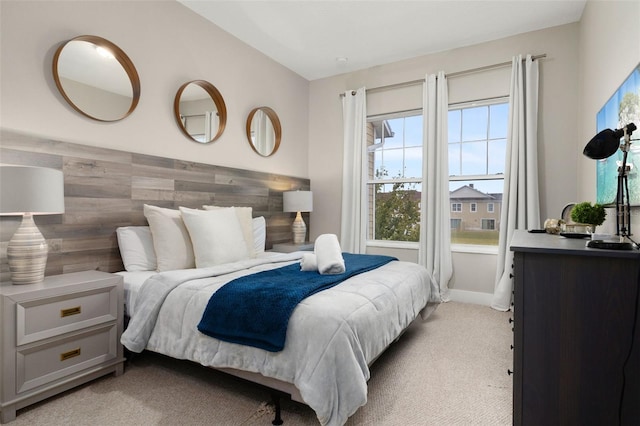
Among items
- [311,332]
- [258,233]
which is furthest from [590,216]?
[258,233]

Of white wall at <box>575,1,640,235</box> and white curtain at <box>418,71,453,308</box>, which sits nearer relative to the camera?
white wall at <box>575,1,640,235</box>

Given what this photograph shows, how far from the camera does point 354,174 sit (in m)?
4.45

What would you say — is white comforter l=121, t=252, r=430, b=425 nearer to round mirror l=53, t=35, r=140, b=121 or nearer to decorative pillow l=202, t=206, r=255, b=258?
decorative pillow l=202, t=206, r=255, b=258

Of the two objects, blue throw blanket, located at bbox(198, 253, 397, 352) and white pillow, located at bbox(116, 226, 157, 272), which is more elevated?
white pillow, located at bbox(116, 226, 157, 272)

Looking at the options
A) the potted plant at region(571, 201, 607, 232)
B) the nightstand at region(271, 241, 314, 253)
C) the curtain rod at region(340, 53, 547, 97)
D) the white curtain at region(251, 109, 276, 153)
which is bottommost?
the nightstand at region(271, 241, 314, 253)

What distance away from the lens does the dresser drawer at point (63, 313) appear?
1.75m

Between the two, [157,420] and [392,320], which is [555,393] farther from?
[157,420]

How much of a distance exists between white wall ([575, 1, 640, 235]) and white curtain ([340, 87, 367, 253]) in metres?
2.22

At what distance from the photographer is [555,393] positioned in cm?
132

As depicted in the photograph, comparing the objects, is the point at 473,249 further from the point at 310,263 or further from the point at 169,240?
the point at 169,240

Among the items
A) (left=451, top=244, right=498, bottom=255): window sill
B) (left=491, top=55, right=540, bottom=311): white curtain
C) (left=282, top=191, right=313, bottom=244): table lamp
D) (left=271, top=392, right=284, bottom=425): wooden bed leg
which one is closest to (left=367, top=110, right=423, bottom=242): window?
(left=451, top=244, right=498, bottom=255): window sill

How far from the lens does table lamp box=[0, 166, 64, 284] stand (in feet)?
5.82

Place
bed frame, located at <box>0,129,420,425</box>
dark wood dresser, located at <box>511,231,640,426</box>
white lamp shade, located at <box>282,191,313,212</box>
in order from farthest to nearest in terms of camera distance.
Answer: white lamp shade, located at <box>282,191,313,212</box> < bed frame, located at <box>0,129,420,425</box> < dark wood dresser, located at <box>511,231,640,426</box>

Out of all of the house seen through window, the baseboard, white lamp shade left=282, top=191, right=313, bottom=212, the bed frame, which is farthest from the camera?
white lamp shade left=282, top=191, right=313, bottom=212
